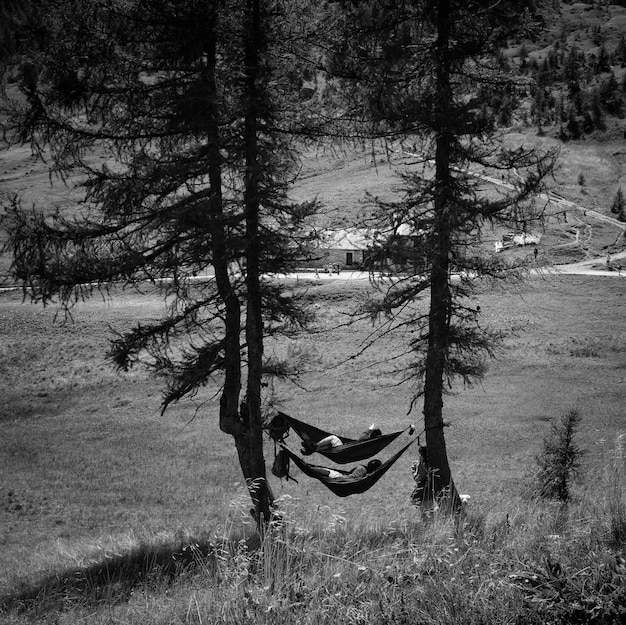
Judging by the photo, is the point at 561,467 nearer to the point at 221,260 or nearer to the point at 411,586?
the point at 221,260

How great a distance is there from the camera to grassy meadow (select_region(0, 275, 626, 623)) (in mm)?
4336

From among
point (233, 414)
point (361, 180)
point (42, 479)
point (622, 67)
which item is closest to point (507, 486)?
point (233, 414)

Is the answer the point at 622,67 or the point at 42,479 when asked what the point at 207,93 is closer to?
A: the point at 42,479

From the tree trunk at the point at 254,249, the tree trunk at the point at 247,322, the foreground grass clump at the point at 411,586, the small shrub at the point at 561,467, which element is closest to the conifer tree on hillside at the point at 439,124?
the tree trunk at the point at 254,249

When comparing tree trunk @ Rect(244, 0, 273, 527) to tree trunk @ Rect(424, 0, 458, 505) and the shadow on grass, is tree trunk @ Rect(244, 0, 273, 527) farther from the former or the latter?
tree trunk @ Rect(424, 0, 458, 505)

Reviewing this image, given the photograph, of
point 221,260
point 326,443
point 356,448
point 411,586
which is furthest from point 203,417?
point 411,586

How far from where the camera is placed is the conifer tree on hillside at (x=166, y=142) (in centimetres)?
909

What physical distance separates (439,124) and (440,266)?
2118 millimetres

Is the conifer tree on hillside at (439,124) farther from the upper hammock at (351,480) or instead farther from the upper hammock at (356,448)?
the upper hammock at (351,480)

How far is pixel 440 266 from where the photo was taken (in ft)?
32.6

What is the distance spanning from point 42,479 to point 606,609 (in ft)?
59.8

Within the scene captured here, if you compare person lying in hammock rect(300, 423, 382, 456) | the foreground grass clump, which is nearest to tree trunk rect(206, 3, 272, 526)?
person lying in hammock rect(300, 423, 382, 456)

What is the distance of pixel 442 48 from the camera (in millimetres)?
9734

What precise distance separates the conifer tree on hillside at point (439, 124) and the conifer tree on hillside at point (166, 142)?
1203mm
